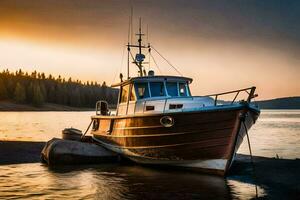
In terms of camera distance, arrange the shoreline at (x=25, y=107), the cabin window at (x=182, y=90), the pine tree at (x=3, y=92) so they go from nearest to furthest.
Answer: the cabin window at (x=182, y=90) → the pine tree at (x=3, y=92) → the shoreline at (x=25, y=107)

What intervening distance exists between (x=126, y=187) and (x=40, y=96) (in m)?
161

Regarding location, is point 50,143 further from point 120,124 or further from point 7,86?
point 7,86

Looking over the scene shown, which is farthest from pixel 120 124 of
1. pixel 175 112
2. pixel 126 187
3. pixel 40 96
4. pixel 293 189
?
pixel 40 96

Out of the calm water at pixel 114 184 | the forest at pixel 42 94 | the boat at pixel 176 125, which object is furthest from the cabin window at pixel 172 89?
the forest at pixel 42 94

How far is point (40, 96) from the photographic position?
17100 cm

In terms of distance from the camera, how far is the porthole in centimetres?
1834

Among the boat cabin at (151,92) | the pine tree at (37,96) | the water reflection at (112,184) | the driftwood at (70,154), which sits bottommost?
the water reflection at (112,184)

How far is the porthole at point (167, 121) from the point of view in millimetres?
18344

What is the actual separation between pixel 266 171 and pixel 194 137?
3.54 m

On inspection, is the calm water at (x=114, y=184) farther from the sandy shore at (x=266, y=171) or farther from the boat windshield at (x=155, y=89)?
the boat windshield at (x=155, y=89)

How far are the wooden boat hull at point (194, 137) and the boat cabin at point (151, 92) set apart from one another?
2.97 ft

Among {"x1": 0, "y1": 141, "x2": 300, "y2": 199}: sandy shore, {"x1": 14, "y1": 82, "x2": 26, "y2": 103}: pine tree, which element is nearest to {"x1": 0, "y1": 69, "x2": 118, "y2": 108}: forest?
{"x1": 14, "y1": 82, "x2": 26, "y2": 103}: pine tree

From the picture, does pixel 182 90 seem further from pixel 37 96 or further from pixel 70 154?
pixel 37 96

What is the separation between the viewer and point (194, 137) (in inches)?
712
